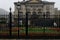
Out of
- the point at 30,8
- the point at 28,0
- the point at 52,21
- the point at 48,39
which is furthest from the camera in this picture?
the point at 28,0

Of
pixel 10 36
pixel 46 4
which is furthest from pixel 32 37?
pixel 46 4

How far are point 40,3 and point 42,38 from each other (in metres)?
54.9

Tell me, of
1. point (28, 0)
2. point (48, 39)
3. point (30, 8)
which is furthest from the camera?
point (28, 0)

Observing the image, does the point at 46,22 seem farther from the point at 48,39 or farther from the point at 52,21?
the point at 48,39

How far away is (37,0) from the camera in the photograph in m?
68.1

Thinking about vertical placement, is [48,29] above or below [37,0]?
below

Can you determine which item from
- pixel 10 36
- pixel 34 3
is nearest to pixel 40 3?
pixel 34 3

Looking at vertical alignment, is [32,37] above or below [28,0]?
below

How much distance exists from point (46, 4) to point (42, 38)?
189 ft

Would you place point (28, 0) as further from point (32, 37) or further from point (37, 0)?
point (32, 37)

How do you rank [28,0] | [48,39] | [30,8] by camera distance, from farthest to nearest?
1. [28,0]
2. [30,8]
3. [48,39]

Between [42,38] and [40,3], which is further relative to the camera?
[40,3]

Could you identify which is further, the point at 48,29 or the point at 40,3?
the point at 40,3

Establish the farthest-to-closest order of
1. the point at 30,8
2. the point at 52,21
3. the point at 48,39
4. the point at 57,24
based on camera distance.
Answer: the point at 30,8 → the point at 57,24 → the point at 52,21 → the point at 48,39
